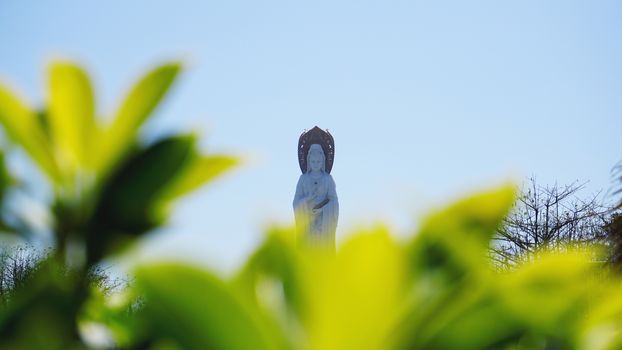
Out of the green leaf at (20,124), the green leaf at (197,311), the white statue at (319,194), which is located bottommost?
the green leaf at (197,311)

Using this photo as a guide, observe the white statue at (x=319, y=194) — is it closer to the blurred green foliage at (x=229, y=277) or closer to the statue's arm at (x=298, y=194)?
the statue's arm at (x=298, y=194)

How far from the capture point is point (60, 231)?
409mm

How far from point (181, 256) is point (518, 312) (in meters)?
0.19

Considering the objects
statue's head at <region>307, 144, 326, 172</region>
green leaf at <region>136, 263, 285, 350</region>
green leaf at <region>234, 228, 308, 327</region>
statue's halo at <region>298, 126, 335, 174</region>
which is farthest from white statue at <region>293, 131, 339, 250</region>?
green leaf at <region>136, 263, 285, 350</region>

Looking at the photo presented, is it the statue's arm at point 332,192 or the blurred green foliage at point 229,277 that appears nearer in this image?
the blurred green foliage at point 229,277

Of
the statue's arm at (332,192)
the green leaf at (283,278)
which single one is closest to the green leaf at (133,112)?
the green leaf at (283,278)

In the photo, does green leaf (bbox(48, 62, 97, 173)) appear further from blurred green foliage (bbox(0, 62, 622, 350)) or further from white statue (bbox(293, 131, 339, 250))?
white statue (bbox(293, 131, 339, 250))

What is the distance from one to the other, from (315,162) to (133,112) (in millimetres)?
19241

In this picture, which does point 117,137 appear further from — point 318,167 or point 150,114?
point 318,167

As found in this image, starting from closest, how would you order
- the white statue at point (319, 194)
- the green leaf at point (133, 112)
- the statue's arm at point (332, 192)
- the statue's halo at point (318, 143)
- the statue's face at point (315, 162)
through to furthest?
1. the green leaf at point (133, 112)
2. the white statue at point (319, 194)
3. the statue's arm at point (332, 192)
4. the statue's face at point (315, 162)
5. the statue's halo at point (318, 143)

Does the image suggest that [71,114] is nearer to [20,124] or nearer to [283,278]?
[20,124]

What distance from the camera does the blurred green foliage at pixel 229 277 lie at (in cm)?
33

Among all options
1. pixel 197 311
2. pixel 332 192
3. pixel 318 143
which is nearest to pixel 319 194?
pixel 332 192

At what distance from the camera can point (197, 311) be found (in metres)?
0.31
